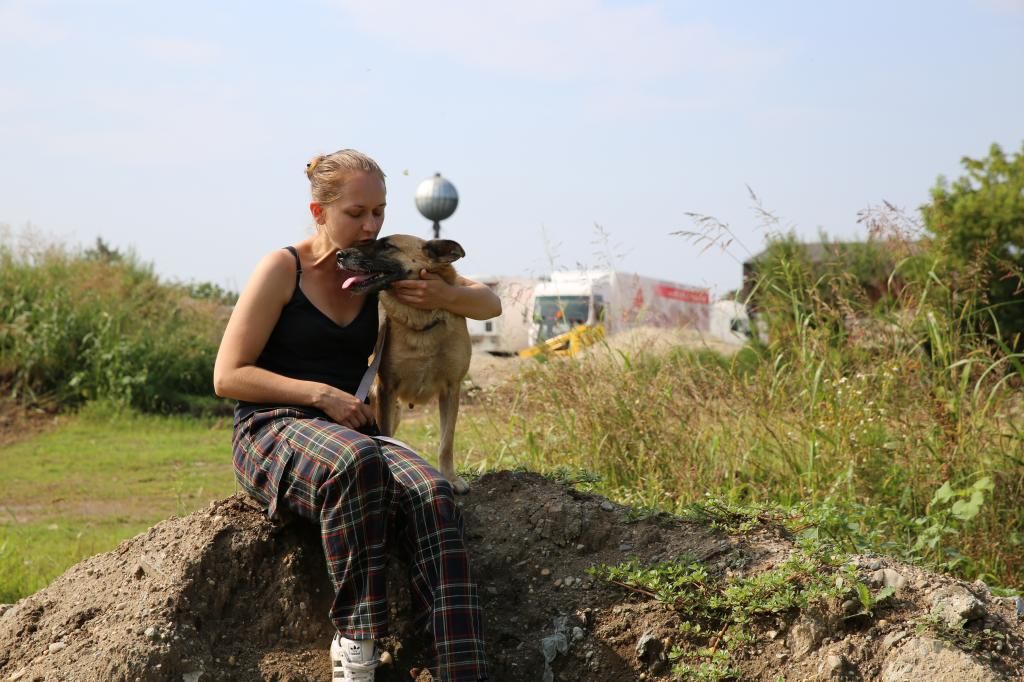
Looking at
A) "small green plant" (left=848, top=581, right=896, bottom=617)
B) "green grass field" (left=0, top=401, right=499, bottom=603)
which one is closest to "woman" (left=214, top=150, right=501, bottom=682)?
"small green plant" (left=848, top=581, right=896, bottom=617)

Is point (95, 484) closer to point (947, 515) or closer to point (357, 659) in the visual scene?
point (357, 659)

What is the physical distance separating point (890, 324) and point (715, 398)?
1.02 m

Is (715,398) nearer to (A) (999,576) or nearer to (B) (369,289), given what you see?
(A) (999,576)

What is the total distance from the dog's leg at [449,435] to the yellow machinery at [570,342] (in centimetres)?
221

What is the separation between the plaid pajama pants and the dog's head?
61 cm

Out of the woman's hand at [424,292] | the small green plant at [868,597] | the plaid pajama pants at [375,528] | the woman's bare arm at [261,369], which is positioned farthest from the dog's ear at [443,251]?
the small green plant at [868,597]

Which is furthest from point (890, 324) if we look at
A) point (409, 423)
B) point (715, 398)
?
point (409, 423)

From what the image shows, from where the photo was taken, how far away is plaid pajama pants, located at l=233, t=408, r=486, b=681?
3.05m

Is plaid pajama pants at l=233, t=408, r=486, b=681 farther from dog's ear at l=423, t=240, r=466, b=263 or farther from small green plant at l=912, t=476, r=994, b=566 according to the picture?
small green plant at l=912, t=476, r=994, b=566

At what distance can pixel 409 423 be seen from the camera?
10.8 m

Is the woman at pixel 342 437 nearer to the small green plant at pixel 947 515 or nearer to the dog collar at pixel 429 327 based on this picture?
the dog collar at pixel 429 327

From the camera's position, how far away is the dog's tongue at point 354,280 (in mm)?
3548

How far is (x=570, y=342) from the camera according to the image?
21.3 feet

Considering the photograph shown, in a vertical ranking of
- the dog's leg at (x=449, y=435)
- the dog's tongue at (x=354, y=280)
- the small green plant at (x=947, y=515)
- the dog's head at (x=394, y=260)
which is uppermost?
the dog's head at (x=394, y=260)
